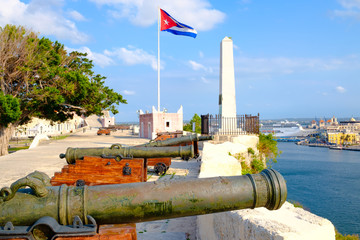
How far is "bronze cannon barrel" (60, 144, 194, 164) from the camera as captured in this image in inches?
198

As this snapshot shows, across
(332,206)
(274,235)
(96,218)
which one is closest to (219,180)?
(274,235)

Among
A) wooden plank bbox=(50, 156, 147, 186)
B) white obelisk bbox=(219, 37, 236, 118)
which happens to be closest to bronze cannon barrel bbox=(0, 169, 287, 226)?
wooden plank bbox=(50, 156, 147, 186)

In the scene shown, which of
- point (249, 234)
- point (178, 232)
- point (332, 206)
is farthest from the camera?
point (332, 206)

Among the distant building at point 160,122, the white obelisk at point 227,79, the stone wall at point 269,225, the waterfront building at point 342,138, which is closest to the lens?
the stone wall at point 269,225

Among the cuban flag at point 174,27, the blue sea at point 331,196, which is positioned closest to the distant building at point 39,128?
the cuban flag at point 174,27

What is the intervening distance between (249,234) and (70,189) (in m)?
1.39

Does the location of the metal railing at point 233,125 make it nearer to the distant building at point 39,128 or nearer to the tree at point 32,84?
the tree at point 32,84

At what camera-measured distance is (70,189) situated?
1823mm

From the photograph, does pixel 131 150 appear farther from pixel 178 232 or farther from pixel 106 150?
pixel 178 232

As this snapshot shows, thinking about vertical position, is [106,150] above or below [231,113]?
below

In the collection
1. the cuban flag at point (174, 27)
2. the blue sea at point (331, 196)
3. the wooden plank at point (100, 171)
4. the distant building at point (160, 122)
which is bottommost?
the blue sea at point (331, 196)

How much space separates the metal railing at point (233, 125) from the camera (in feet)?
44.5

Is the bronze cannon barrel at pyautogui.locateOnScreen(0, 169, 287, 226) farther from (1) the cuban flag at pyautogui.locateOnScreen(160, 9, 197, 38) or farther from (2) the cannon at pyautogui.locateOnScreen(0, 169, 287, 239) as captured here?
(1) the cuban flag at pyautogui.locateOnScreen(160, 9, 197, 38)

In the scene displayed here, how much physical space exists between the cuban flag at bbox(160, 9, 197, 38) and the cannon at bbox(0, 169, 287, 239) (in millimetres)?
17301
